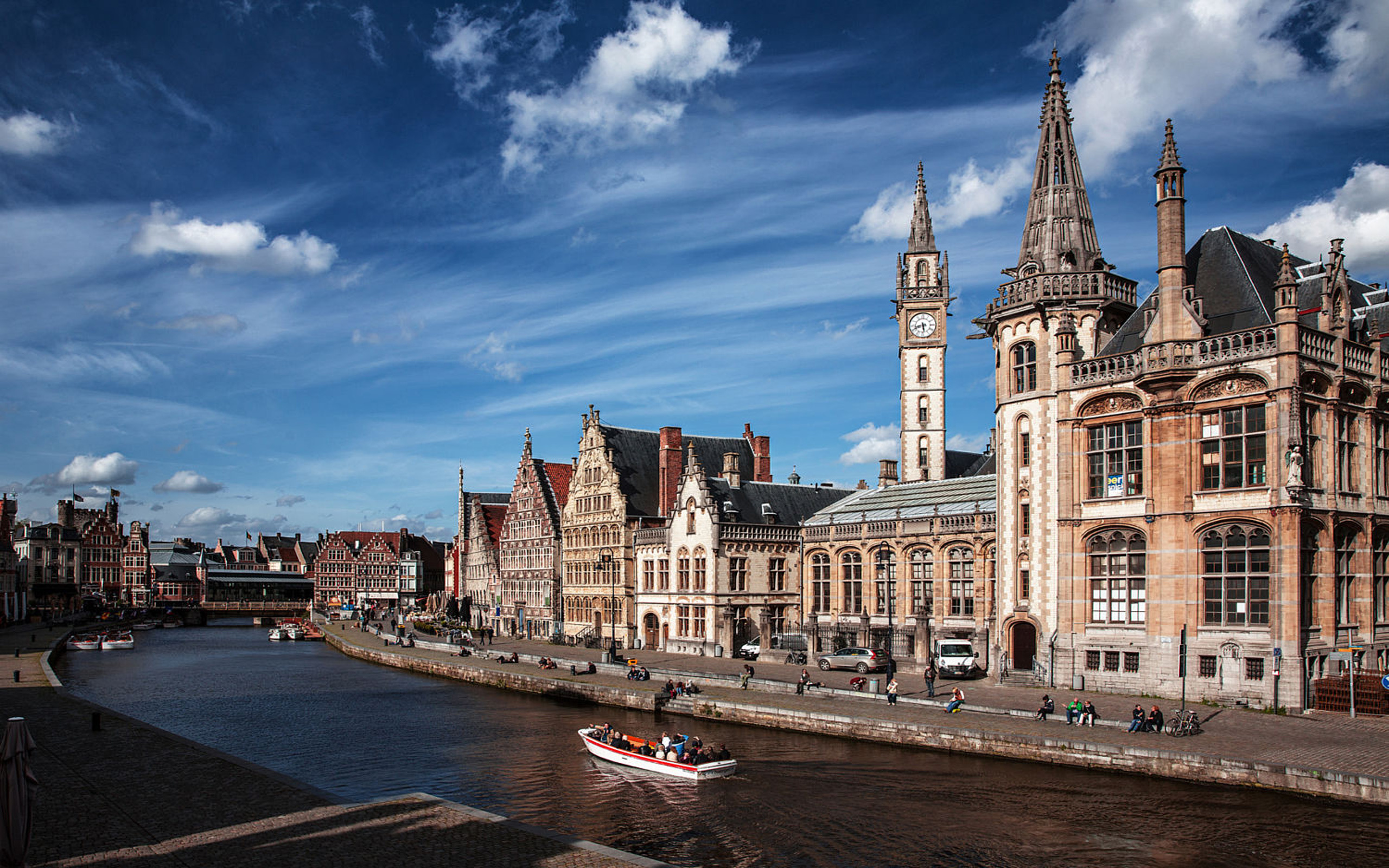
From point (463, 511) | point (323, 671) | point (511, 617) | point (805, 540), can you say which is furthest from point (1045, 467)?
point (463, 511)

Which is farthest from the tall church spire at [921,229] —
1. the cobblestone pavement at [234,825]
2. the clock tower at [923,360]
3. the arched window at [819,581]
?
the cobblestone pavement at [234,825]

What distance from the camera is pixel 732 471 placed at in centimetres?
7169

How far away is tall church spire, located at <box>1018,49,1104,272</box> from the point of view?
4753 centimetres

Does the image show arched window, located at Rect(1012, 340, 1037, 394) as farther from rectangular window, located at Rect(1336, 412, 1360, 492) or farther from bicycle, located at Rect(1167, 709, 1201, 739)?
bicycle, located at Rect(1167, 709, 1201, 739)

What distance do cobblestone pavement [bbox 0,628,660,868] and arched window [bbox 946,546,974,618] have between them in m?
35.4

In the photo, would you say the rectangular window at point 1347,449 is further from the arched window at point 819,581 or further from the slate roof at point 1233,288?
the arched window at point 819,581

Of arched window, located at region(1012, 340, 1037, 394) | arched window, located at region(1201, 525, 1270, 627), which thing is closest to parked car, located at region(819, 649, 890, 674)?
arched window, located at region(1012, 340, 1037, 394)

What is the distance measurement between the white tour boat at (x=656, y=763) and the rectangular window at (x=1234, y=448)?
2182cm

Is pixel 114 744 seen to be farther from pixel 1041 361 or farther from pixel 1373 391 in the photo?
pixel 1373 391

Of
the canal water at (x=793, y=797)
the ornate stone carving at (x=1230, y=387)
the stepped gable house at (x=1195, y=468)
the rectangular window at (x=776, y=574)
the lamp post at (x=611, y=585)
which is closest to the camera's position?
the canal water at (x=793, y=797)

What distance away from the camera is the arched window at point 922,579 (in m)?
54.8

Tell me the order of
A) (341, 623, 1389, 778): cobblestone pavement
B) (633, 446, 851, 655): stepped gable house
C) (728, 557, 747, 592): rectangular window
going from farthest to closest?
(728, 557, 747, 592): rectangular window < (633, 446, 851, 655): stepped gable house < (341, 623, 1389, 778): cobblestone pavement

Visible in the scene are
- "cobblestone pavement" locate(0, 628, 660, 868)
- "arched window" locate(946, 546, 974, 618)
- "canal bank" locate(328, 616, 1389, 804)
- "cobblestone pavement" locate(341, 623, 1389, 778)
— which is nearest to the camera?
"cobblestone pavement" locate(0, 628, 660, 868)

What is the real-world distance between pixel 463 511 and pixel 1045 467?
93.5 m
